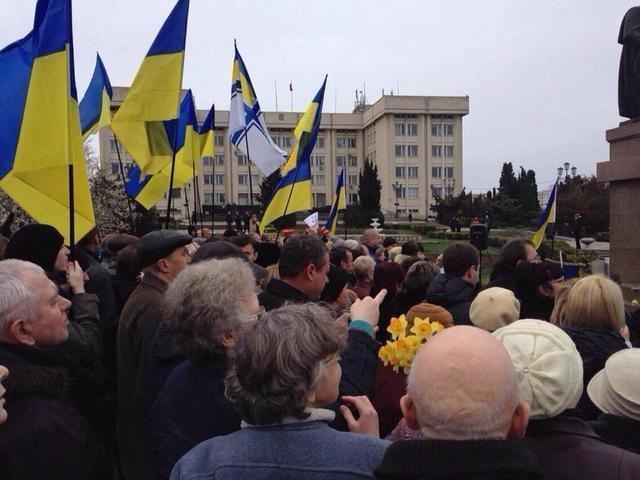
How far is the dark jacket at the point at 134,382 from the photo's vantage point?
338 centimetres

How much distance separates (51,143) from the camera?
4453 millimetres

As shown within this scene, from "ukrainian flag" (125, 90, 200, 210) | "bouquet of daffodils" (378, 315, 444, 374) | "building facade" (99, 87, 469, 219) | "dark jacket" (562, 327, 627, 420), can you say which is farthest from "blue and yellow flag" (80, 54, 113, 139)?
"building facade" (99, 87, 469, 219)

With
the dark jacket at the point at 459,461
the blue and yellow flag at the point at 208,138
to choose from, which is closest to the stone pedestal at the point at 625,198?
the blue and yellow flag at the point at 208,138

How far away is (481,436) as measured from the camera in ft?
5.09

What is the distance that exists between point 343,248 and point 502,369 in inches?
232

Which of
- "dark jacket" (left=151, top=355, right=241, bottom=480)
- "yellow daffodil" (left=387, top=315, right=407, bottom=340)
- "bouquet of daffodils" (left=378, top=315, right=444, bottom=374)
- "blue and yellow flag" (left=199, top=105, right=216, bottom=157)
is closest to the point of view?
"dark jacket" (left=151, top=355, right=241, bottom=480)

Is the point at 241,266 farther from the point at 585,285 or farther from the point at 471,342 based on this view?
the point at 585,285

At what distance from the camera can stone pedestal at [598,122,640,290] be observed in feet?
36.6

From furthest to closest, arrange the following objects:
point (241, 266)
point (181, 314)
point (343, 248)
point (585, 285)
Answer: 1. point (343, 248)
2. point (585, 285)
3. point (241, 266)
4. point (181, 314)

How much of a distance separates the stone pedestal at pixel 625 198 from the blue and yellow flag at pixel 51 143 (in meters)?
9.51

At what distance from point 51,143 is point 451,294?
2.95 m

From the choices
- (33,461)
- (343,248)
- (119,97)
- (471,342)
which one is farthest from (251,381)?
(119,97)

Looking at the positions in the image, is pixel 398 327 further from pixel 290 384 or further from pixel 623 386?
pixel 290 384

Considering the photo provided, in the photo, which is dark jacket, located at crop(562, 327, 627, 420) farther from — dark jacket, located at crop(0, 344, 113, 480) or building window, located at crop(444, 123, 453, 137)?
building window, located at crop(444, 123, 453, 137)
